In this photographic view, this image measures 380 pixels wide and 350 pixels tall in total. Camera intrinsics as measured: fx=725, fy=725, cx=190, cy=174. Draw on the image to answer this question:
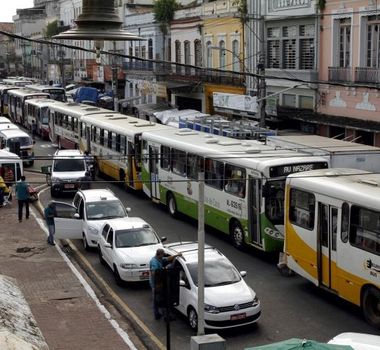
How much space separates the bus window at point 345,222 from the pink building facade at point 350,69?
14.4 m

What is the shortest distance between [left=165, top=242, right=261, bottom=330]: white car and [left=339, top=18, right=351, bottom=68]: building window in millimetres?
19127

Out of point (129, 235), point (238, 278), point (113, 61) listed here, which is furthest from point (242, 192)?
point (113, 61)

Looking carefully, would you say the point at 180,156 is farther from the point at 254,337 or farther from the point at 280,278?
the point at 254,337

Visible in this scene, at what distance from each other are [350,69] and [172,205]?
11066 millimetres

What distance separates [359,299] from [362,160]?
7599 mm

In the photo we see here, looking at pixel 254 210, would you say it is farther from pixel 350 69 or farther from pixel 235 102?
pixel 235 102

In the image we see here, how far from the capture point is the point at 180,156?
79.9 ft

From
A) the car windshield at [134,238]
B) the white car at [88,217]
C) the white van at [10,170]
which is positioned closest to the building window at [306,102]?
the white van at [10,170]

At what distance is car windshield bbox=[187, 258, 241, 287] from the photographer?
14344mm

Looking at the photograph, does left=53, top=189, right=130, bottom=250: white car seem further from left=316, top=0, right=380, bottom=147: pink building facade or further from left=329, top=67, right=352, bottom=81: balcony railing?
left=329, top=67, right=352, bottom=81: balcony railing

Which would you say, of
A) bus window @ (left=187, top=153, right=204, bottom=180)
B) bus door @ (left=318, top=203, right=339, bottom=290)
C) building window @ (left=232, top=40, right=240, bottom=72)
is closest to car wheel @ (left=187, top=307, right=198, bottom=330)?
bus door @ (left=318, top=203, right=339, bottom=290)

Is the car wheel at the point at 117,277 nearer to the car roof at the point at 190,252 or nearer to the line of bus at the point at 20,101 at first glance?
the car roof at the point at 190,252

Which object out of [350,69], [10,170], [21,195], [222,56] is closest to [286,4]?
[350,69]

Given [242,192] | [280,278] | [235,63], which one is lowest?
[280,278]
